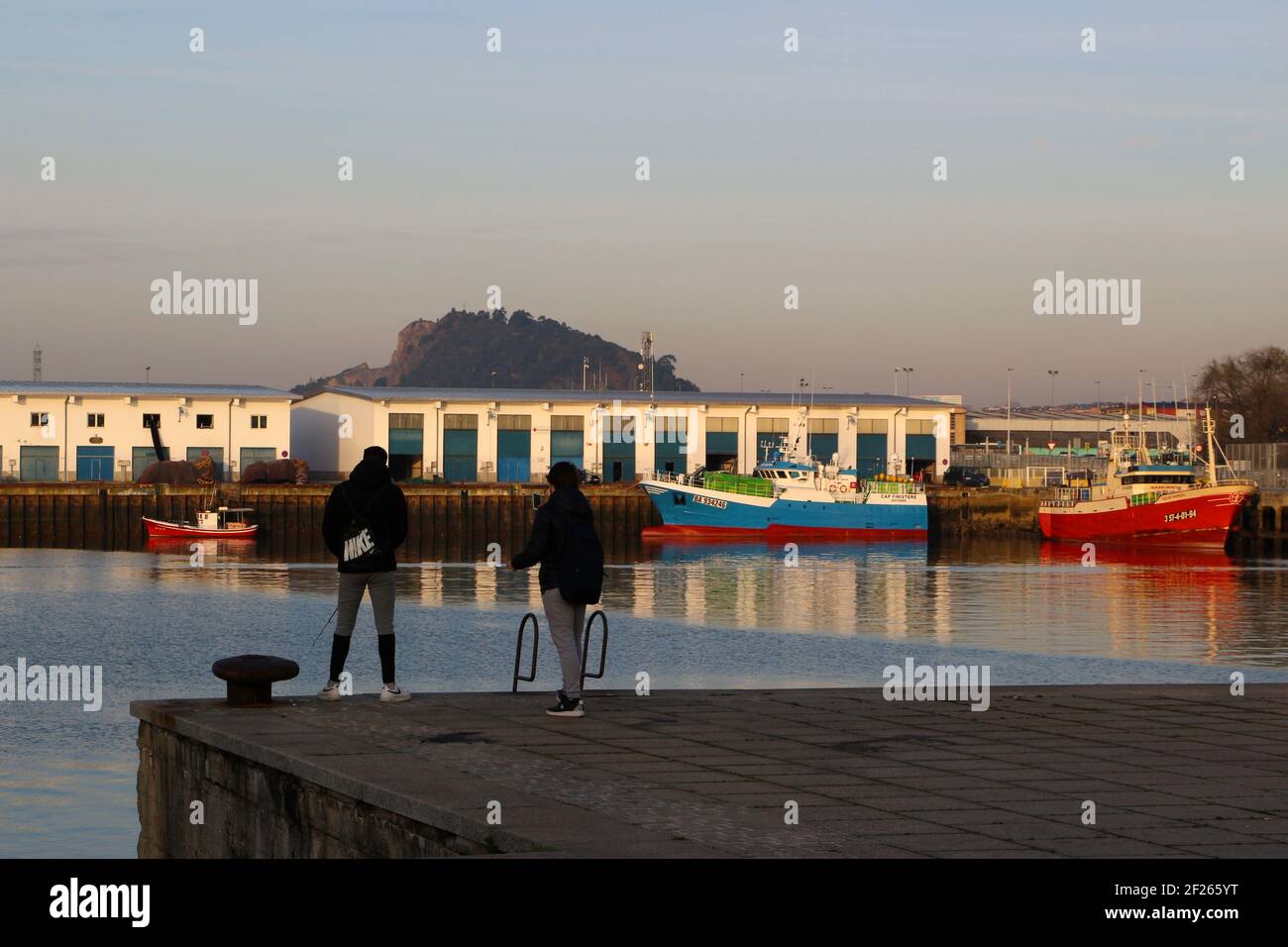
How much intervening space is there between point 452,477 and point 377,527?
270ft

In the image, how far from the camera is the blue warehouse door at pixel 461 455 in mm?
95500

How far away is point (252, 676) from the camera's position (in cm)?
1316

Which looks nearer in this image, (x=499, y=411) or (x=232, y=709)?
(x=232, y=709)

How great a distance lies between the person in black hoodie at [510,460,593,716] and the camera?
43.1 feet

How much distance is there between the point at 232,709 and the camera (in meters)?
13.1

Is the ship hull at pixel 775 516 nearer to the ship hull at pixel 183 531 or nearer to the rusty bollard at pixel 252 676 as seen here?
the ship hull at pixel 183 531

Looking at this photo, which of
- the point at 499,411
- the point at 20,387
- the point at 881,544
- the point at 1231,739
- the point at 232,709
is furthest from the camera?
the point at 499,411

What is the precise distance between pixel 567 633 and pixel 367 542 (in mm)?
1904

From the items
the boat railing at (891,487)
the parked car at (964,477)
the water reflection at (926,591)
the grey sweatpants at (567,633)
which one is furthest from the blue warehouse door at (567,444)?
the grey sweatpants at (567,633)

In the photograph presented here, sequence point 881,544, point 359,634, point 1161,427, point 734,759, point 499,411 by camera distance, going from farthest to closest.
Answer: point 1161,427
point 499,411
point 881,544
point 359,634
point 734,759

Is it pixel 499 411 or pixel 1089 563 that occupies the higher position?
pixel 499 411

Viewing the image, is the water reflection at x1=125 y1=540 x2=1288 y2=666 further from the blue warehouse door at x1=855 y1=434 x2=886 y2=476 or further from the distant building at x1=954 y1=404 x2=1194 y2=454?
the distant building at x1=954 y1=404 x2=1194 y2=454
